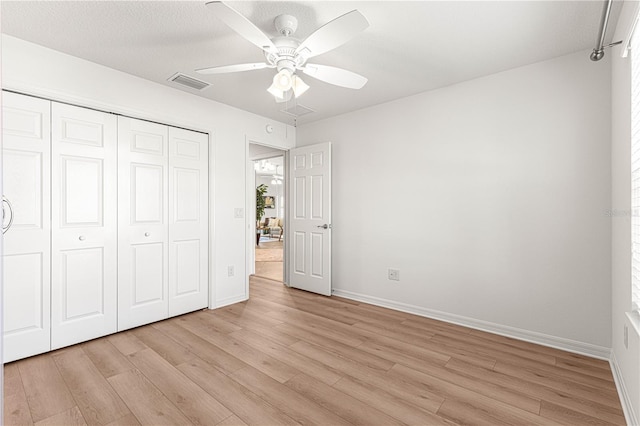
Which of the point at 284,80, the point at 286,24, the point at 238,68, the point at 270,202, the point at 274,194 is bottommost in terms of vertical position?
the point at 270,202

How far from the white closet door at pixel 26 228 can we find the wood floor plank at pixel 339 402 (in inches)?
84.6

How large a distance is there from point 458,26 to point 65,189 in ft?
11.2

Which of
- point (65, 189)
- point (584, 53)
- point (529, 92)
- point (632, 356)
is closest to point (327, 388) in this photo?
point (632, 356)

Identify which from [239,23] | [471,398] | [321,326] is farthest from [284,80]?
[471,398]

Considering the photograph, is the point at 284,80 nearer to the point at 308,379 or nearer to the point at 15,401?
the point at 308,379

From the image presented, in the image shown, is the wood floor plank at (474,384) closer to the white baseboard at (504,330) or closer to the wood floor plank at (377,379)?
the wood floor plank at (377,379)

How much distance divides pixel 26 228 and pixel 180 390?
5.92ft

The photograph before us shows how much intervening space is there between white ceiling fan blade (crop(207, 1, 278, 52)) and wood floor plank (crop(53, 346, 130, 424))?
2.38 m

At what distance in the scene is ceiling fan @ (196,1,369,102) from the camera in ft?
6.18

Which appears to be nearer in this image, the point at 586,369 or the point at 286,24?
the point at 286,24

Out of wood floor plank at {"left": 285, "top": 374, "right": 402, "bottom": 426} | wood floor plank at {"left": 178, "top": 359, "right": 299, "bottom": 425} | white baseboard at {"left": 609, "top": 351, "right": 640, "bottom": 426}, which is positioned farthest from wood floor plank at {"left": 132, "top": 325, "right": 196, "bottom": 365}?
white baseboard at {"left": 609, "top": 351, "right": 640, "bottom": 426}

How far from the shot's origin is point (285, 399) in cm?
210

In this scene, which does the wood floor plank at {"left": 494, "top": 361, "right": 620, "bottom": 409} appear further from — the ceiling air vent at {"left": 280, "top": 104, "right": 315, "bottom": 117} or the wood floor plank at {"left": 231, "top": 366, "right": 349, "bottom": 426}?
the ceiling air vent at {"left": 280, "top": 104, "right": 315, "bottom": 117}

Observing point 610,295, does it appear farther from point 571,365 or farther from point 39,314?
point 39,314
